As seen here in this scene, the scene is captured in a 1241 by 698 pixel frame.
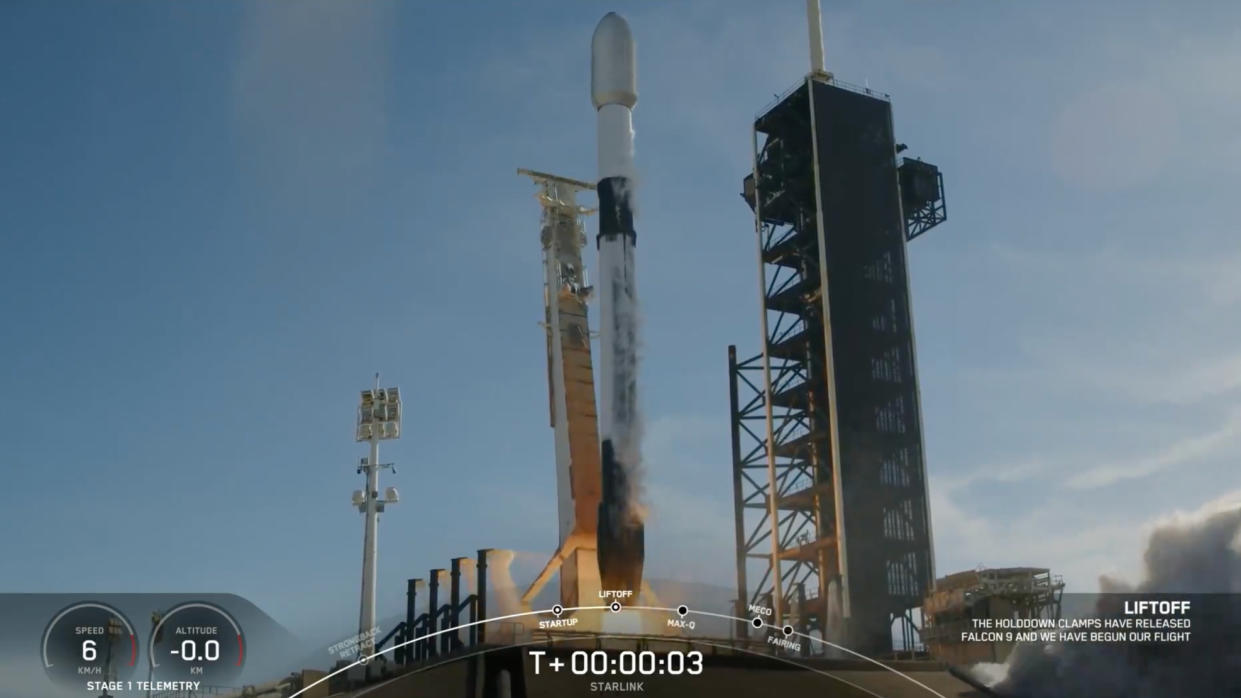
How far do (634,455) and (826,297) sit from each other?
14617 millimetres

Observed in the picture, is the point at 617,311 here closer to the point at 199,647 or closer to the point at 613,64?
the point at 613,64

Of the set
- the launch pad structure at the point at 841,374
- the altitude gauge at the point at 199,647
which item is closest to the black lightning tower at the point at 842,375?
the launch pad structure at the point at 841,374

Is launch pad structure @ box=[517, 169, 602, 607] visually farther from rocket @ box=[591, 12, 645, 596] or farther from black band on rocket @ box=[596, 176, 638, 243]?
black band on rocket @ box=[596, 176, 638, 243]

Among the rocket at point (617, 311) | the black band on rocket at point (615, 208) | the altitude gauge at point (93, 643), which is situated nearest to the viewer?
the altitude gauge at point (93, 643)

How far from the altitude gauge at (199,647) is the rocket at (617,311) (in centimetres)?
1630

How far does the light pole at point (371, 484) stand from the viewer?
46.8 metres

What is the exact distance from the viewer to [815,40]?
6562 centimetres

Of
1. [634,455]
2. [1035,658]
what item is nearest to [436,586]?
[634,455]

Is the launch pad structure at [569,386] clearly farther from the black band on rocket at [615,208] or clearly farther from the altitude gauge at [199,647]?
the altitude gauge at [199,647]

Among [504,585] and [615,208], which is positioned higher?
[615,208]

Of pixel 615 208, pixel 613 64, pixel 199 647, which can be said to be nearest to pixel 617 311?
pixel 615 208

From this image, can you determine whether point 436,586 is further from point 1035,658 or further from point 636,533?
point 1035,658

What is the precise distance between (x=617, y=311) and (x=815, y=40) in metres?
23.0

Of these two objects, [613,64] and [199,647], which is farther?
[613,64]
